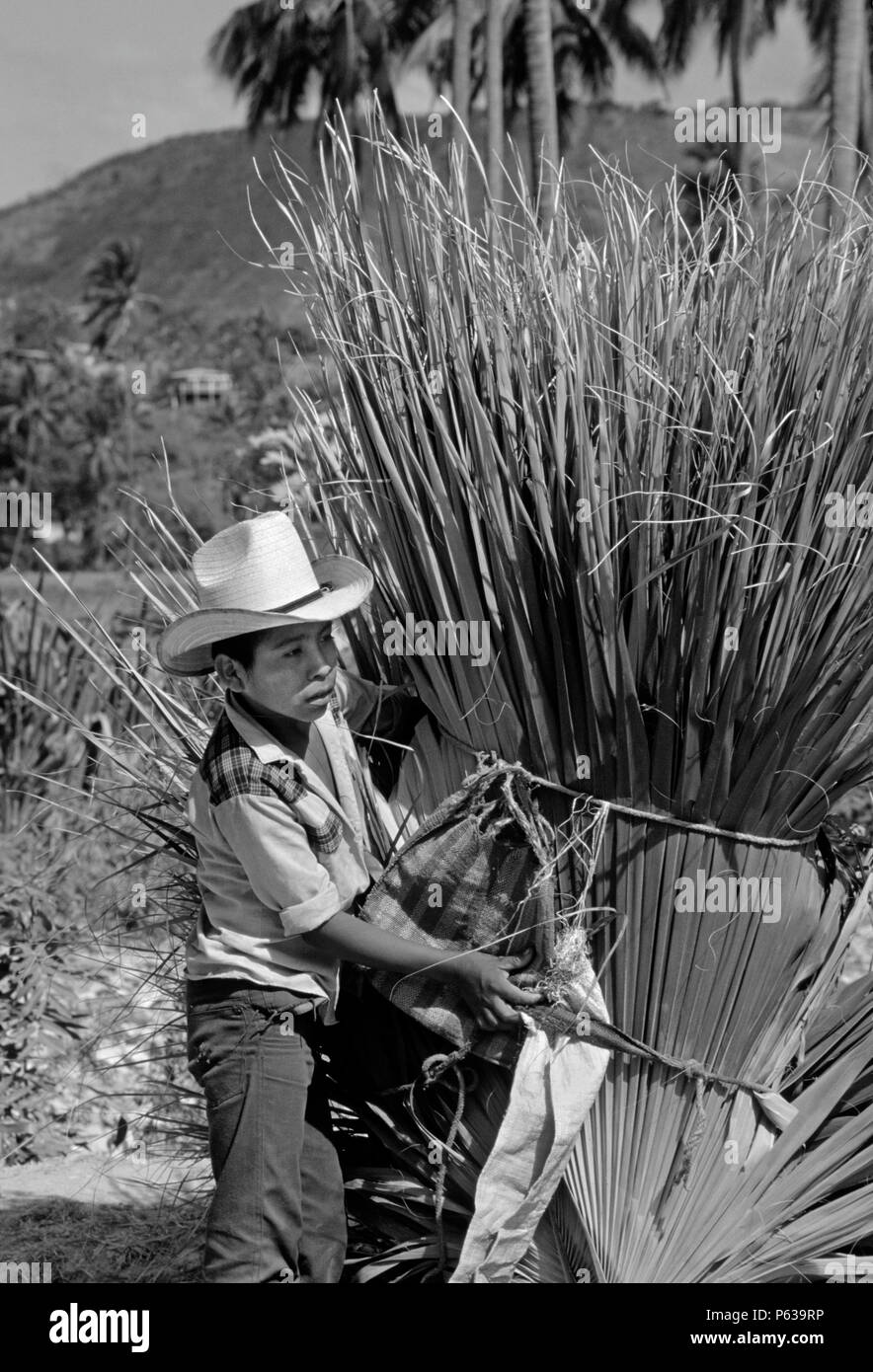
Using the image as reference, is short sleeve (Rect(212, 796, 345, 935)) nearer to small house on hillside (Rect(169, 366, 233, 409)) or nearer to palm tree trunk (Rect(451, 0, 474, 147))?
palm tree trunk (Rect(451, 0, 474, 147))

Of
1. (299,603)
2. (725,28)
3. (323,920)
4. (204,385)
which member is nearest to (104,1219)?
(323,920)

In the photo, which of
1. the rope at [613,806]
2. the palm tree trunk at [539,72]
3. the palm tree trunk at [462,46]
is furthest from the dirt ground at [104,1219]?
the palm tree trunk at [462,46]

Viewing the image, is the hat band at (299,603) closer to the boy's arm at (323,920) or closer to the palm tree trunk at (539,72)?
the boy's arm at (323,920)

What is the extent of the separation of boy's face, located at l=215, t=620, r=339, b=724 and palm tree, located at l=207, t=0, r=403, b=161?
3790cm

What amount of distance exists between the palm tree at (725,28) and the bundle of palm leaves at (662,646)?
27822mm

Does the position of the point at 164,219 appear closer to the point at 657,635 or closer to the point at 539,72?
the point at 539,72

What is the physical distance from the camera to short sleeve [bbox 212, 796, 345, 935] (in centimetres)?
226

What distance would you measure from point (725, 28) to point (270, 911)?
33.6 m

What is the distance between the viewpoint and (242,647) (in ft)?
7.88

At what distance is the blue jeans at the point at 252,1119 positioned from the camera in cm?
232

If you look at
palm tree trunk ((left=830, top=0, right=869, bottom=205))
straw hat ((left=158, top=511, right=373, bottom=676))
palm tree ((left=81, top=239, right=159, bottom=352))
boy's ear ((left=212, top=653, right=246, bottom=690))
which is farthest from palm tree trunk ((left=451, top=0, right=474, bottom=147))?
palm tree ((left=81, top=239, right=159, bottom=352))

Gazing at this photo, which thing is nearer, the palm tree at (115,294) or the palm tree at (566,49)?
the palm tree at (566,49)
